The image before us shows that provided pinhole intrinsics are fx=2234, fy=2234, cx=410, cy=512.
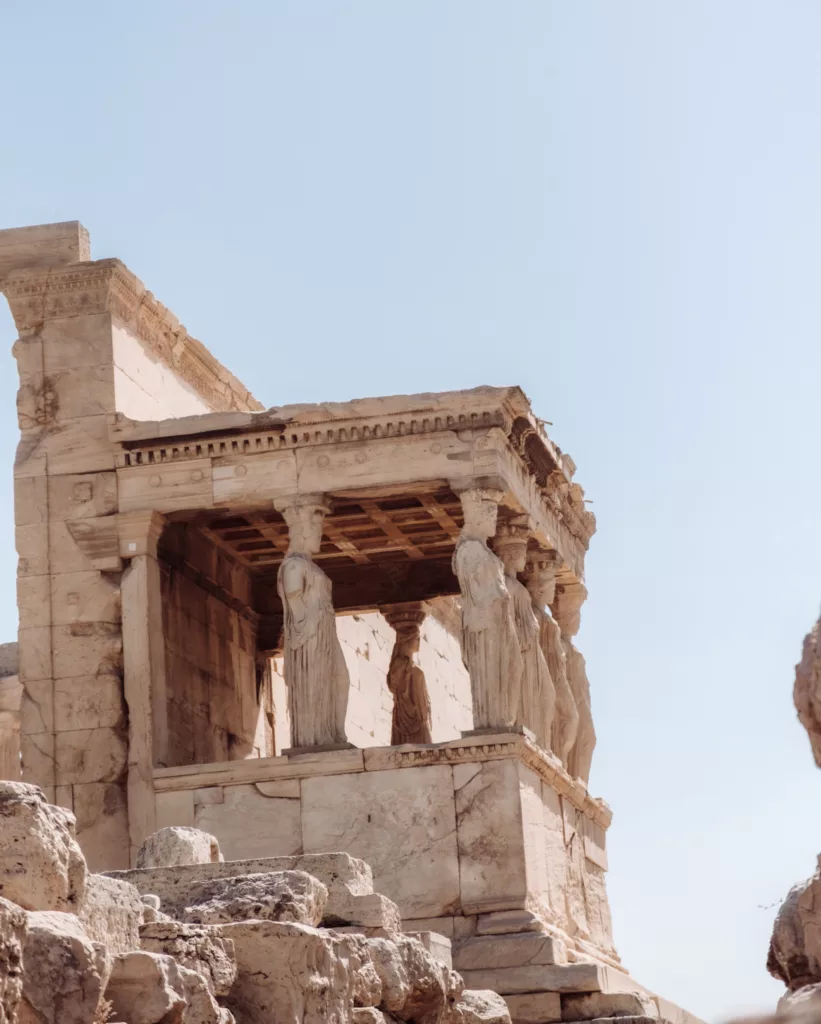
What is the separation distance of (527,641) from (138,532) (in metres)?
2.94

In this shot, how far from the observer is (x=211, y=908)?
329 inches

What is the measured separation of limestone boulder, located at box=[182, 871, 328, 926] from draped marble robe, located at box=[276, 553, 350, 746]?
A: 6356 mm

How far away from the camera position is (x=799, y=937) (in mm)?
4363

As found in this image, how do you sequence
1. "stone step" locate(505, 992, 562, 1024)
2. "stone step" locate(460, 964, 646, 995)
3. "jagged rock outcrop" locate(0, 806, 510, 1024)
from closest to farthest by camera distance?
"jagged rock outcrop" locate(0, 806, 510, 1024) → "stone step" locate(505, 992, 562, 1024) → "stone step" locate(460, 964, 646, 995)

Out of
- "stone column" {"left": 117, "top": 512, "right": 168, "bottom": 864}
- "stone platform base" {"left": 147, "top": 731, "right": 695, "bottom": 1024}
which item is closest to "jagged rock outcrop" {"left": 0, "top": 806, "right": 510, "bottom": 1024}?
"stone platform base" {"left": 147, "top": 731, "right": 695, "bottom": 1024}

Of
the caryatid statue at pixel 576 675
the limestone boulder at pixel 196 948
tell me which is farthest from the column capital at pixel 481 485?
the limestone boulder at pixel 196 948

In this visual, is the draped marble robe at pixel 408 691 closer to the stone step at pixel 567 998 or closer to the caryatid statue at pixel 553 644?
the caryatid statue at pixel 553 644

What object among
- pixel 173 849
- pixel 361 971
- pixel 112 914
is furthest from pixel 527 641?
pixel 112 914

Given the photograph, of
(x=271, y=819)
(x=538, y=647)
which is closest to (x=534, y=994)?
(x=271, y=819)

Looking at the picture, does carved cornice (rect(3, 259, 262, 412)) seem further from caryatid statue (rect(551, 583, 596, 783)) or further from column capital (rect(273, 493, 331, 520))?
caryatid statue (rect(551, 583, 596, 783))

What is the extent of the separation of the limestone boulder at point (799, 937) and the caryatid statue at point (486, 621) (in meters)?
10.5

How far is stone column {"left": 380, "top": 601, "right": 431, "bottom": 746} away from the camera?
19141 millimetres

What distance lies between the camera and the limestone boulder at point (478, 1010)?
34.1 ft

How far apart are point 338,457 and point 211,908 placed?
303 inches
